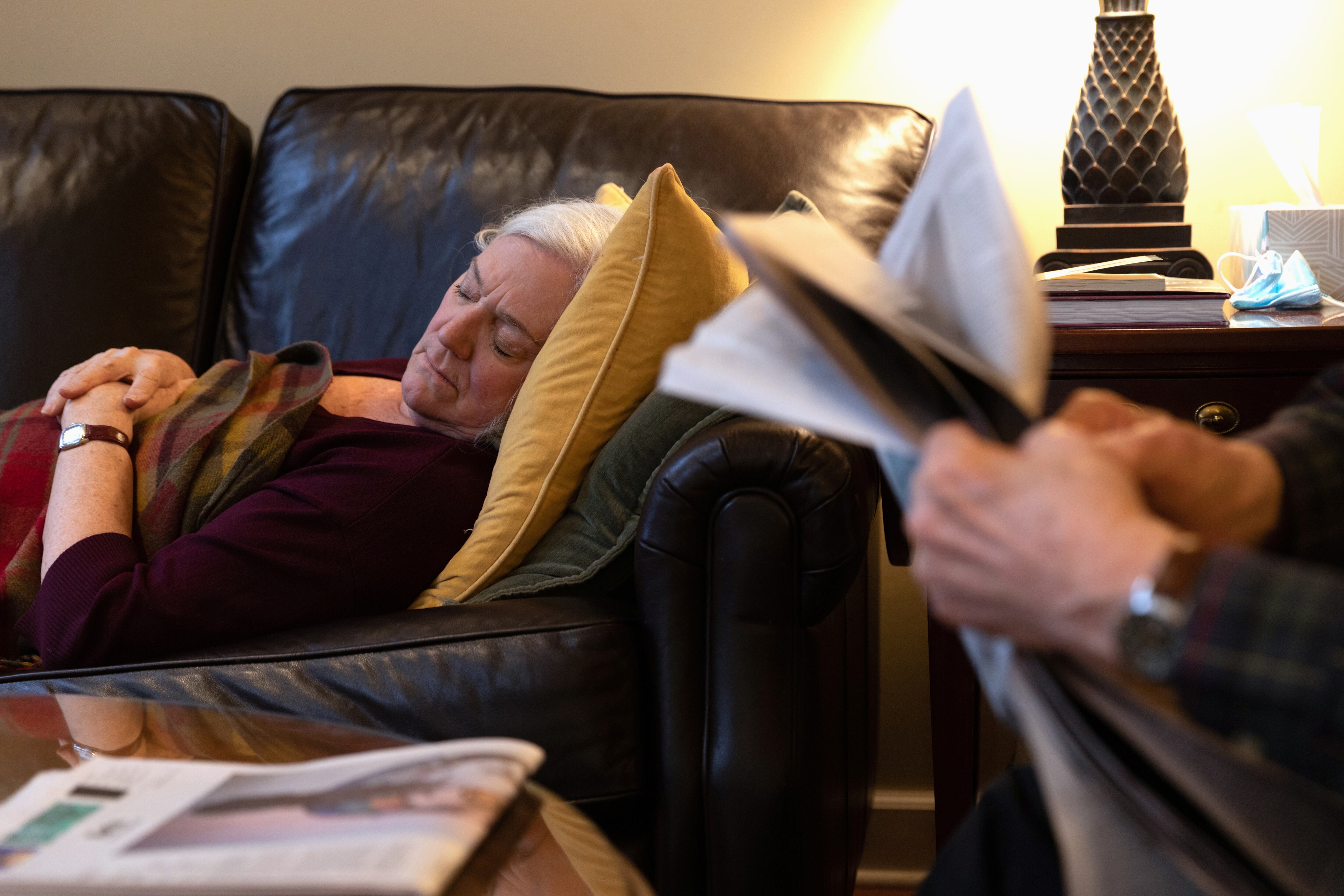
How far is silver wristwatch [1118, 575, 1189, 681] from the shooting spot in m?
0.43

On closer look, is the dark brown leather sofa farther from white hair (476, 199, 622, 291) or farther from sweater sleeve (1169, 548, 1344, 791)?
sweater sleeve (1169, 548, 1344, 791)

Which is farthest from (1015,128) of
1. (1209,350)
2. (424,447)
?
(424,447)

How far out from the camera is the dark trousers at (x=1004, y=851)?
58 cm

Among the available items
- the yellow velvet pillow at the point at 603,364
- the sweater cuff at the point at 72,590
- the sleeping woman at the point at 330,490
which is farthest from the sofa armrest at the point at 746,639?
the sweater cuff at the point at 72,590

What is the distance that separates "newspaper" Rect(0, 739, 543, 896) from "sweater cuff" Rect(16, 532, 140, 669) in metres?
0.42

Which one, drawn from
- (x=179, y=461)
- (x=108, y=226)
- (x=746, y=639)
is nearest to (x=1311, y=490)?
(x=746, y=639)

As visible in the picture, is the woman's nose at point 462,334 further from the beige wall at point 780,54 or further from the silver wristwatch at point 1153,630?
the silver wristwatch at point 1153,630

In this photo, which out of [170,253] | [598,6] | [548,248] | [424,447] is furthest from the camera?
[598,6]

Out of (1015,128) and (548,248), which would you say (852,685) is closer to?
(548,248)

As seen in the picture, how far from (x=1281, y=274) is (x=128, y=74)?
195 cm

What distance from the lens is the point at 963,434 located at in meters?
0.47

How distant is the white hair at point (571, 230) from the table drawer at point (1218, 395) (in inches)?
22.5

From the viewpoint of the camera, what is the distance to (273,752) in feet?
2.52

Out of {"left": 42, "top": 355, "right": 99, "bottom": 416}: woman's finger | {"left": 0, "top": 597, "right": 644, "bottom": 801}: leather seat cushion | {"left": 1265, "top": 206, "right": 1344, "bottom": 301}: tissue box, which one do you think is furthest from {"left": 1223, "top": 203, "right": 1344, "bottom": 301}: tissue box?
{"left": 42, "top": 355, "right": 99, "bottom": 416}: woman's finger
